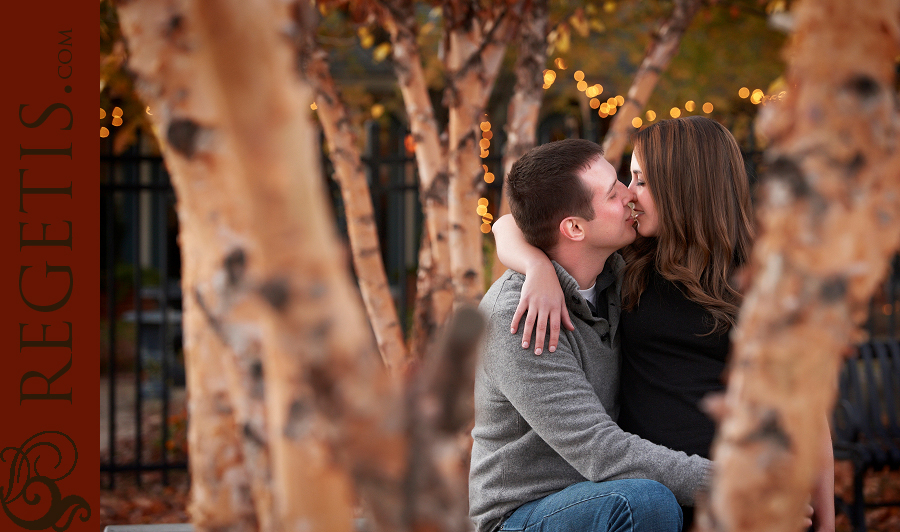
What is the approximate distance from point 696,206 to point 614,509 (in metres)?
0.98

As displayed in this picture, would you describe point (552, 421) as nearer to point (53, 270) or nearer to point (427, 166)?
point (427, 166)

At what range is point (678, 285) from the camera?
219 centimetres

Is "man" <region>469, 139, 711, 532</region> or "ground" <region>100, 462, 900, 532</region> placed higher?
"man" <region>469, 139, 711, 532</region>

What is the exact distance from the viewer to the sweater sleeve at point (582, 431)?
187 cm

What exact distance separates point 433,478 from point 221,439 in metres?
0.36

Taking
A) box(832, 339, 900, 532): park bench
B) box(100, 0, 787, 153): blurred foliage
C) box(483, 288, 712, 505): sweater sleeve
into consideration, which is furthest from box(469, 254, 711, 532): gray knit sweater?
box(100, 0, 787, 153): blurred foliage

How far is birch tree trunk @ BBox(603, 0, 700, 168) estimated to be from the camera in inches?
126

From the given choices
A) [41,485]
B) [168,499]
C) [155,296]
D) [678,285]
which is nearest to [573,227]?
[678,285]

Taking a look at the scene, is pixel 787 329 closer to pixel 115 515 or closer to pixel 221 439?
pixel 221 439

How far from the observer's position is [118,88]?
5.07 metres

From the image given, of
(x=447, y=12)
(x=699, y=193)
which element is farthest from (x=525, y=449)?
(x=447, y=12)

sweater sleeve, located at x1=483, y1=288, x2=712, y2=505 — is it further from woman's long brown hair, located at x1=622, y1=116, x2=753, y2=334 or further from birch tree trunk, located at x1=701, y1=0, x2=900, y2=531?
birch tree trunk, located at x1=701, y1=0, x2=900, y2=531

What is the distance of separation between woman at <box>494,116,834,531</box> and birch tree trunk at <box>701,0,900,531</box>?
3.81 feet

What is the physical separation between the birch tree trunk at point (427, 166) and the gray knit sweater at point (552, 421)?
780 mm
